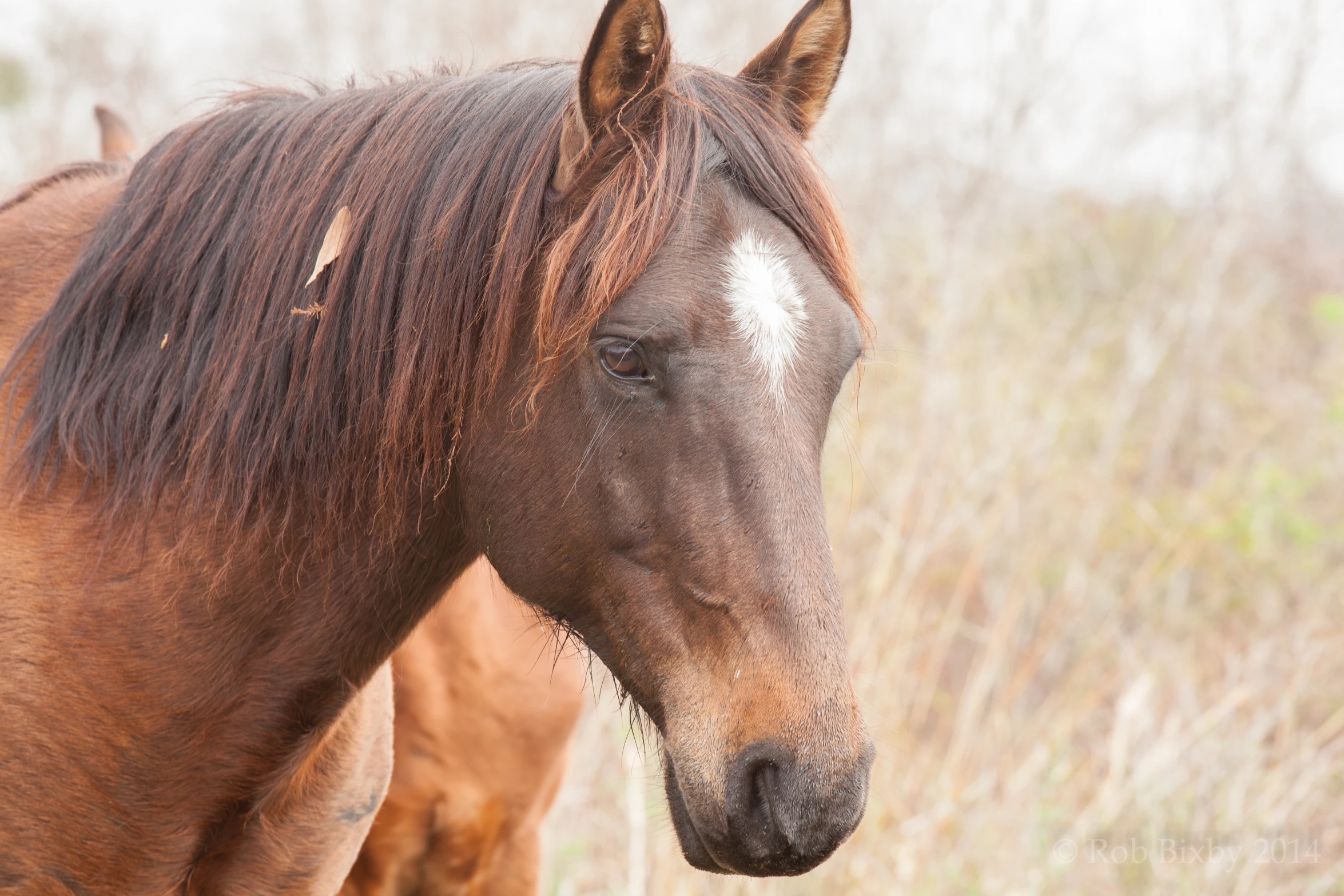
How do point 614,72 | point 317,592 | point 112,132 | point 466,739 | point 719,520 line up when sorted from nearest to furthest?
point 719,520
point 614,72
point 317,592
point 466,739
point 112,132

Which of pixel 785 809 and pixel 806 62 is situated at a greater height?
pixel 806 62

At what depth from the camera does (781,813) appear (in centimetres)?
144

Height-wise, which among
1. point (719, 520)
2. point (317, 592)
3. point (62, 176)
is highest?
point (62, 176)

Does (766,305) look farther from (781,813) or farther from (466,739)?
(466,739)

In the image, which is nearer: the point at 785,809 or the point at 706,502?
the point at 785,809

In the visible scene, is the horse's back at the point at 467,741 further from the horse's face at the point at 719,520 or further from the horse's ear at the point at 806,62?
the horse's ear at the point at 806,62

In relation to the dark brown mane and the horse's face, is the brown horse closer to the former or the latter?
the dark brown mane

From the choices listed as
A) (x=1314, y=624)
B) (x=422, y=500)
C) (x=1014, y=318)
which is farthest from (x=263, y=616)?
(x=1014, y=318)

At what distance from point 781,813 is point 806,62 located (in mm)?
1331

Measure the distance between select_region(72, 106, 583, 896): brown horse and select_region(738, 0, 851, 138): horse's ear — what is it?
171 cm

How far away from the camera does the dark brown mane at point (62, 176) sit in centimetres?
221

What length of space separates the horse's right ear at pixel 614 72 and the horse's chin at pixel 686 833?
0.95m

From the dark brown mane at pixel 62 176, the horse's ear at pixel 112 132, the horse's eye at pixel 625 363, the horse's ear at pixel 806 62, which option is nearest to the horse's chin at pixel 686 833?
the horse's eye at pixel 625 363

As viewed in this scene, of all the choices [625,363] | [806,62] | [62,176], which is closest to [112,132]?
[62,176]
